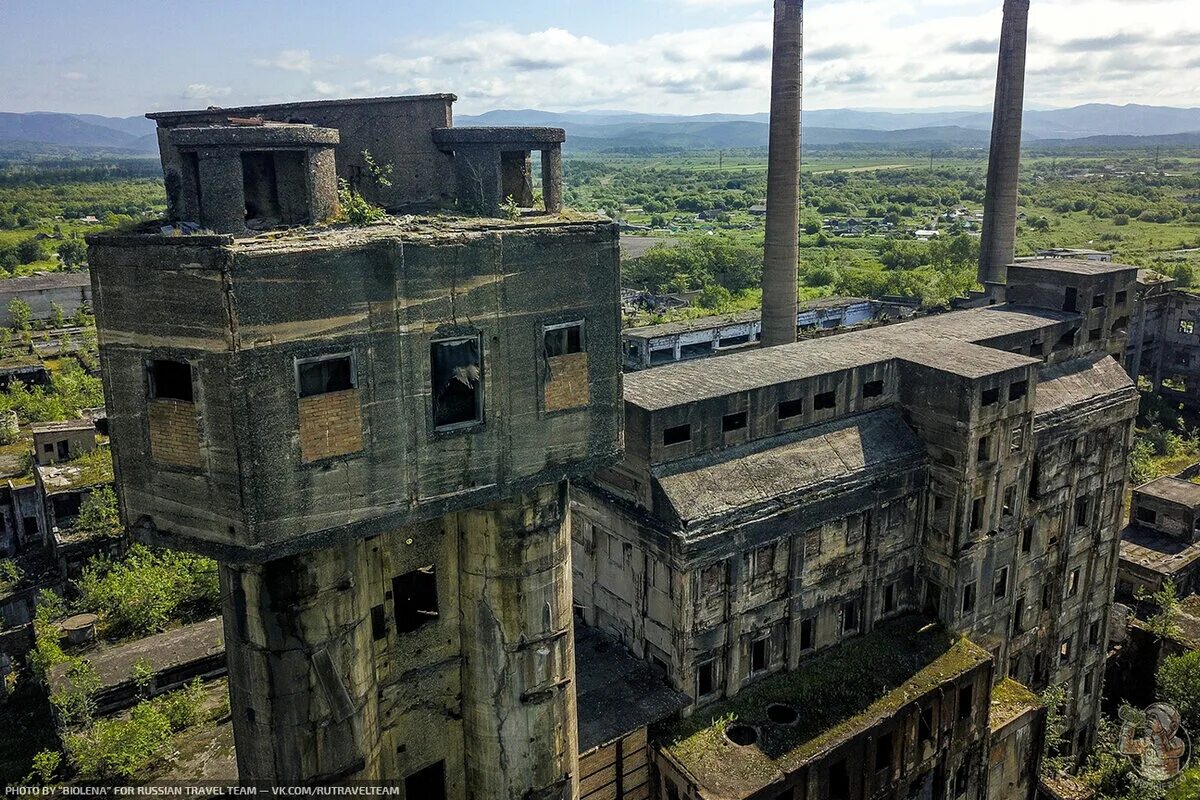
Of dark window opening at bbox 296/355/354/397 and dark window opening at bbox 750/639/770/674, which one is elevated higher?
dark window opening at bbox 296/355/354/397

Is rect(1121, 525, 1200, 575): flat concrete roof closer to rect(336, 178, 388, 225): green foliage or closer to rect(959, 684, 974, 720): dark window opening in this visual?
rect(959, 684, 974, 720): dark window opening

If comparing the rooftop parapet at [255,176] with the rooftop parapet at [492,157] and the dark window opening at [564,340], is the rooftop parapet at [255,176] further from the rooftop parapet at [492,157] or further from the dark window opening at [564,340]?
the dark window opening at [564,340]

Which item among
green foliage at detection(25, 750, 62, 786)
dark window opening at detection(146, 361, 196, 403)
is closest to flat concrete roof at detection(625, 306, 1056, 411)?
dark window opening at detection(146, 361, 196, 403)

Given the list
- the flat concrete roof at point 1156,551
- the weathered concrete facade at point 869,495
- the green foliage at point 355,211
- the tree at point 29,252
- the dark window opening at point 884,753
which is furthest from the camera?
the tree at point 29,252

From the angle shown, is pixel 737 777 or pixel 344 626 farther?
pixel 737 777

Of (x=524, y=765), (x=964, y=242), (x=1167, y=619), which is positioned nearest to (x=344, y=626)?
(x=524, y=765)

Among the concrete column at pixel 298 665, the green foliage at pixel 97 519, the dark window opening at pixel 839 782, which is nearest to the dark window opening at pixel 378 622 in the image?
the concrete column at pixel 298 665

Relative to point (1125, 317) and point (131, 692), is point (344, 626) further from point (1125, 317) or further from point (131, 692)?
point (1125, 317)
